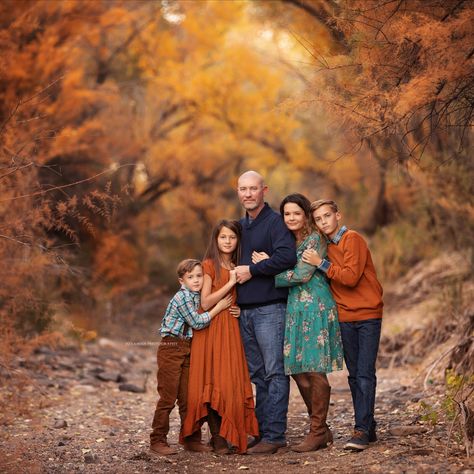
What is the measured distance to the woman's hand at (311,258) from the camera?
19.5 feet

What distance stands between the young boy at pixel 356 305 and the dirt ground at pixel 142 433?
31 centimetres

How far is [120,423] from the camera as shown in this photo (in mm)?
7934

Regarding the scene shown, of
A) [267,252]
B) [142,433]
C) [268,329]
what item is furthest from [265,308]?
[142,433]

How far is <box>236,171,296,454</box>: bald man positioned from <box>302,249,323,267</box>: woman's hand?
95 mm

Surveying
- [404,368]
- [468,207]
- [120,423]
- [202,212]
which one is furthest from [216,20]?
[120,423]

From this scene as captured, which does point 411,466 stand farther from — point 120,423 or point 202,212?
point 202,212

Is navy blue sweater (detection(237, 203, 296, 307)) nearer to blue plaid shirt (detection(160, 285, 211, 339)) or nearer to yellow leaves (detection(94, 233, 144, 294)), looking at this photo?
blue plaid shirt (detection(160, 285, 211, 339))

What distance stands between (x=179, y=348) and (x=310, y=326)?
3.54 feet

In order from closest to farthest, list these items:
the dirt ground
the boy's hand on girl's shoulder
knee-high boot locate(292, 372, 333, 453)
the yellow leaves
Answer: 1. the dirt ground
2. knee-high boot locate(292, 372, 333, 453)
3. the boy's hand on girl's shoulder
4. the yellow leaves

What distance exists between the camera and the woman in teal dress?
5.96m

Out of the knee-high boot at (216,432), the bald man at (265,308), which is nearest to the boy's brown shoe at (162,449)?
the knee-high boot at (216,432)

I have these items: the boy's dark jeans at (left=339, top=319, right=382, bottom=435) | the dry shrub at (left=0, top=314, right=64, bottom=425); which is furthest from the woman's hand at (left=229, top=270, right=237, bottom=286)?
the dry shrub at (left=0, top=314, right=64, bottom=425)

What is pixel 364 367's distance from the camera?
5875 mm

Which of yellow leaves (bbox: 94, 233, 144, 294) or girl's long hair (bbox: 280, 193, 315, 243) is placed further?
yellow leaves (bbox: 94, 233, 144, 294)
